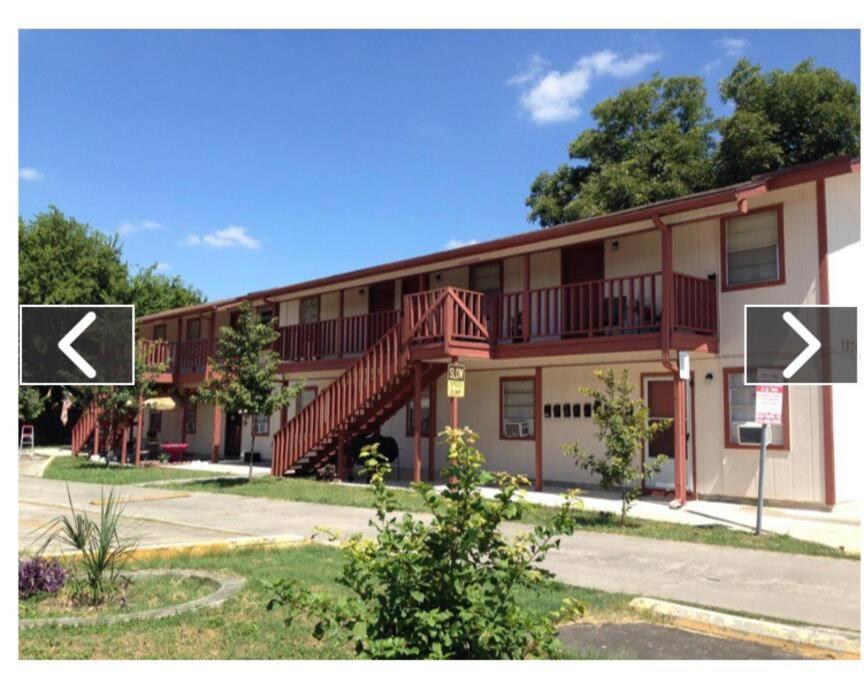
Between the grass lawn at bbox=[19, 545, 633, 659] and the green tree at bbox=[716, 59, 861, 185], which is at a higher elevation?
the green tree at bbox=[716, 59, 861, 185]

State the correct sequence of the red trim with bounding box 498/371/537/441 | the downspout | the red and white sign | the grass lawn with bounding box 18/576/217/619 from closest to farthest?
1. the grass lawn with bounding box 18/576/217/619
2. the red and white sign
3. the downspout
4. the red trim with bounding box 498/371/537/441

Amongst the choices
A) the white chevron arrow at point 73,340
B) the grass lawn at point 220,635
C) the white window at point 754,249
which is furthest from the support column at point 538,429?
the white chevron arrow at point 73,340

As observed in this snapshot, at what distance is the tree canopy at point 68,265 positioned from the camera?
3192 centimetres

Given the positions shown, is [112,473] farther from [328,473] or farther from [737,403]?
[737,403]

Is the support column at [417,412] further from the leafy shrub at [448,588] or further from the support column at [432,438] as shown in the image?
the leafy shrub at [448,588]

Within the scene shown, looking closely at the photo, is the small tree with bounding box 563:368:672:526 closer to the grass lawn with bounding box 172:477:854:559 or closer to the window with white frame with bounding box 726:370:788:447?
the grass lawn with bounding box 172:477:854:559

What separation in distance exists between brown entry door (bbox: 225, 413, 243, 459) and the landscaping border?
18.9 metres

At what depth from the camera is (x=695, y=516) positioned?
461 inches

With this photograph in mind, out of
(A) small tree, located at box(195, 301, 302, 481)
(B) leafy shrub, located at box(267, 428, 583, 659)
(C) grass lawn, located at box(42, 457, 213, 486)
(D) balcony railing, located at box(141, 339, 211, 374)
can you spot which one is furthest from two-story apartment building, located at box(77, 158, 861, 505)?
(B) leafy shrub, located at box(267, 428, 583, 659)

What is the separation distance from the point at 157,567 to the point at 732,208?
396 inches

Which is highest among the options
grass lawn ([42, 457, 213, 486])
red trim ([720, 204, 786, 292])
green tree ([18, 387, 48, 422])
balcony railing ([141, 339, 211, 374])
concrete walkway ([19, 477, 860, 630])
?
red trim ([720, 204, 786, 292])

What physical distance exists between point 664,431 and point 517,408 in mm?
3543

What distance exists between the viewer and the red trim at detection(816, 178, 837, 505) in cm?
1206

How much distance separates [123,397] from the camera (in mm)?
20266
